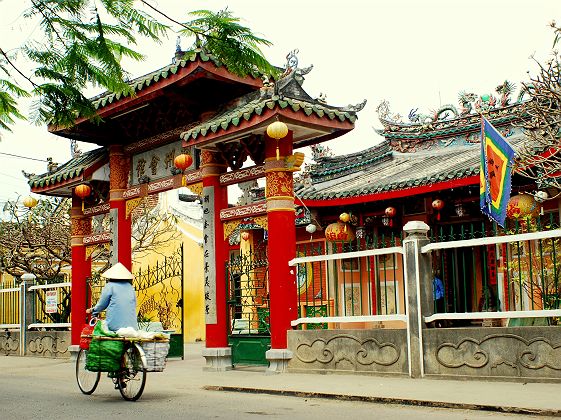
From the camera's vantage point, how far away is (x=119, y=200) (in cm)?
1623

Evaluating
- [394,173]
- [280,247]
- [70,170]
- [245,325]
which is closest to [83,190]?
[70,170]

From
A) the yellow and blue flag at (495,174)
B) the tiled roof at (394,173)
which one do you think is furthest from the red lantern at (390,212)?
the yellow and blue flag at (495,174)

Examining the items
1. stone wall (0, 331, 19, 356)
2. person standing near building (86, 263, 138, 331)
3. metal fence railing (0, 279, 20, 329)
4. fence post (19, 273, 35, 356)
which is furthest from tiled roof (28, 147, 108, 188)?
person standing near building (86, 263, 138, 331)

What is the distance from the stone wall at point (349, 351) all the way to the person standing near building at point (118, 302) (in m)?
3.03

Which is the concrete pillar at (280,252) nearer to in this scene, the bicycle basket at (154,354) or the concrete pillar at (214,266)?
the concrete pillar at (214,266)

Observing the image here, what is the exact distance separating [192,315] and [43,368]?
11.0 m

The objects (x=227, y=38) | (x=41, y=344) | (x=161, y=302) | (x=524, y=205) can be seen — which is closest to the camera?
(x=227, y=38)

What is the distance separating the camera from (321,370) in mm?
11977

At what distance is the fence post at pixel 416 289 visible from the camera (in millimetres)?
10812

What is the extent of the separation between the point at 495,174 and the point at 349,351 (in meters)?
3.35

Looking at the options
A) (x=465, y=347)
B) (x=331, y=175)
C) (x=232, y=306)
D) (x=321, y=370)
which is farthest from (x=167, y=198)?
(x=465, y=347)

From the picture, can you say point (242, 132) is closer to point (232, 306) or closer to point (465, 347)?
point (232, 306)

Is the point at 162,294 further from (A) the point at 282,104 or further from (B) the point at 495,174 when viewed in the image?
(B) the point at 495,174

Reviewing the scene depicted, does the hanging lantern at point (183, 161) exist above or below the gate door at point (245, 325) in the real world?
above
